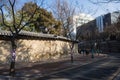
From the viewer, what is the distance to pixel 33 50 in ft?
119

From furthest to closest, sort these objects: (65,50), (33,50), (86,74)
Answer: (65,50)
(33,50)
(86,74)

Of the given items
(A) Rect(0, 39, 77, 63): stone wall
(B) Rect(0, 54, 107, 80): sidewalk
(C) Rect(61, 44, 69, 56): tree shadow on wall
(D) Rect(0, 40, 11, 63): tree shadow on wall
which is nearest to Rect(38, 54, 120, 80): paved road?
(B) Rect(0, 54, 107, 80): sidewalk

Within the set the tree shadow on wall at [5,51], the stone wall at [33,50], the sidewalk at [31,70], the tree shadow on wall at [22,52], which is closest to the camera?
the sidewalk at [31,70]

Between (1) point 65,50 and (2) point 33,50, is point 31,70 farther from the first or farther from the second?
(1) point 65,50

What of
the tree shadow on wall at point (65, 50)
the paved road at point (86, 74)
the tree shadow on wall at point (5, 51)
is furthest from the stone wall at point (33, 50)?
the paved road at point (86, 74)

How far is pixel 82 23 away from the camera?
136ft

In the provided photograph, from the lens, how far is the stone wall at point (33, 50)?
A: 99.2ft

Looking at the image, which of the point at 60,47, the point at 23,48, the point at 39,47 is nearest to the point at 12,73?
the point at 23,48

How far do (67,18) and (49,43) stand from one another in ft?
22.2

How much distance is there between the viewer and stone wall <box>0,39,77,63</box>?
30231 mm

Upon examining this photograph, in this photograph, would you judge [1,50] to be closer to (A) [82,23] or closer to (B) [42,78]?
(B) [42,78]

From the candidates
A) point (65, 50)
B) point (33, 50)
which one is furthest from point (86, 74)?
point (65, 50)

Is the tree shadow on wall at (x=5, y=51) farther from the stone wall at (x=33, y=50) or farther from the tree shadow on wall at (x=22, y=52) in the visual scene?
the tree shadow on wall at (x=22, y=52)

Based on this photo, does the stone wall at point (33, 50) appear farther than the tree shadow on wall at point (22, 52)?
No
